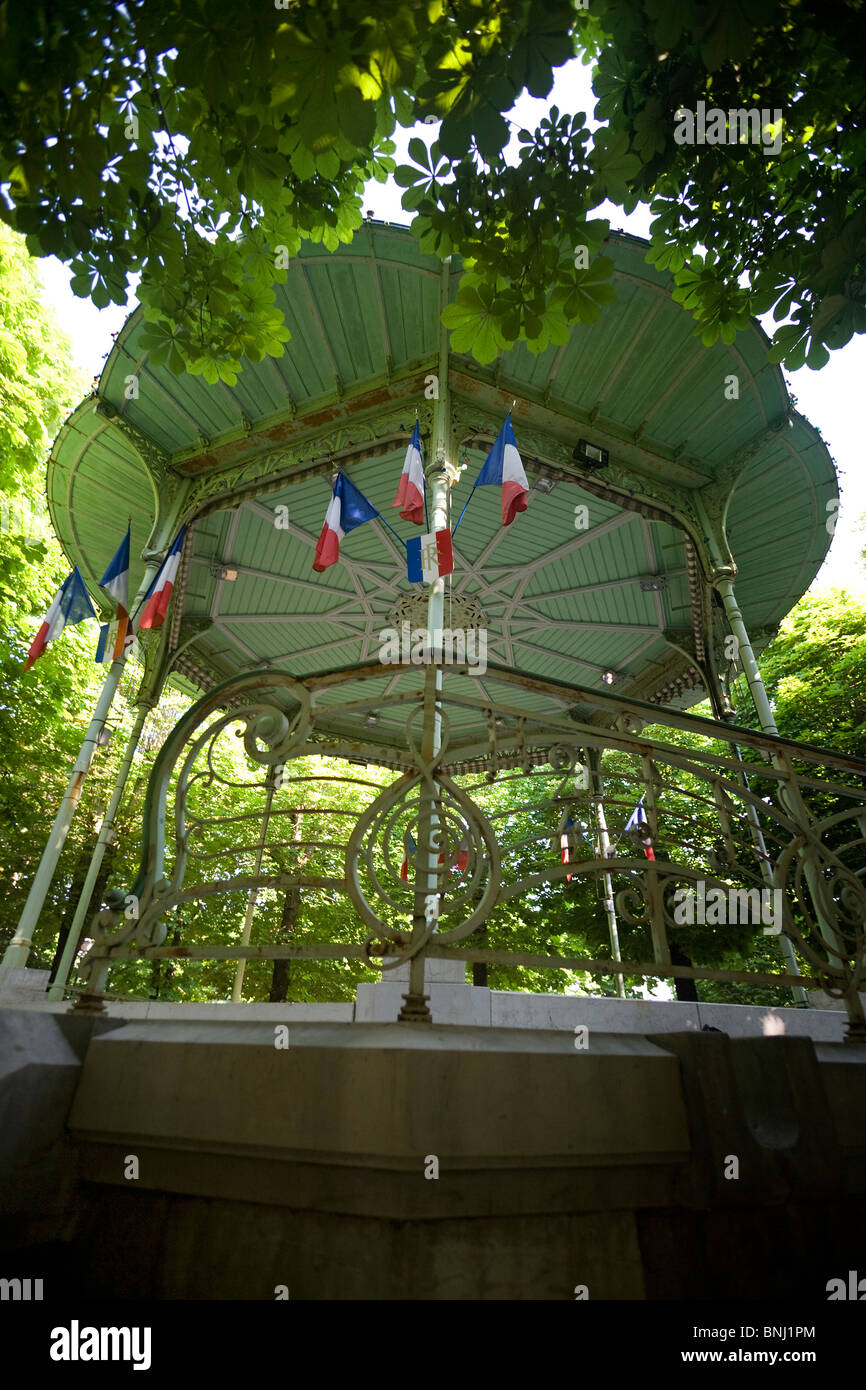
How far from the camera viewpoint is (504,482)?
8398 millimetres

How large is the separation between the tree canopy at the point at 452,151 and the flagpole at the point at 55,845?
23.4ft

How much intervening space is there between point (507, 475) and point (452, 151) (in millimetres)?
6127

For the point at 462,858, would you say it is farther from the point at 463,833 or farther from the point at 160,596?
the point at 160,596

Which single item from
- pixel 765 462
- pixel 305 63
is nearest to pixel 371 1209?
pixel 305 63

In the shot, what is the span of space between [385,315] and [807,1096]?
33.2 feet

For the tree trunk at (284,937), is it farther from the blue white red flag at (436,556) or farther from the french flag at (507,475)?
the french flag at (507,475)

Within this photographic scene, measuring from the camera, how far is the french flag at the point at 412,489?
27.5 feet

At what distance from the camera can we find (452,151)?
2.41m

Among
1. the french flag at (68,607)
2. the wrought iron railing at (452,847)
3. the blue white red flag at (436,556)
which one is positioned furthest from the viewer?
the french flag at (68,607)

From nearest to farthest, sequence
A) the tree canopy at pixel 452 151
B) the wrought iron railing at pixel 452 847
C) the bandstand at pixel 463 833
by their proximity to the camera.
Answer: the bandstand at pixel 463 833 → the tree canopy at pixel 452 151 → the wrought iron railing at pixel 452 847

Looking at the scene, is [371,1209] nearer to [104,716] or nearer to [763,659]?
[104,716]

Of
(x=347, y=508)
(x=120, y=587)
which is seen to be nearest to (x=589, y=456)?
(x=347, y=508)

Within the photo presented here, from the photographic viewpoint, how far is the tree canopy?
7.01ft

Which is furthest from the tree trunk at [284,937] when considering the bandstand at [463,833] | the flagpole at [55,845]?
the flagpole at [55,845]
